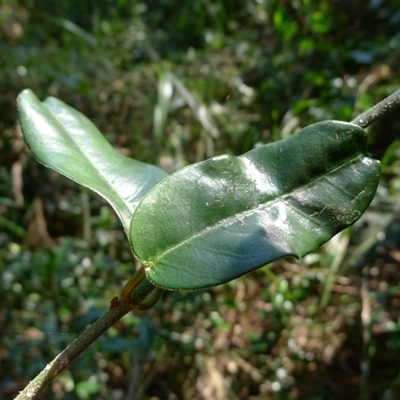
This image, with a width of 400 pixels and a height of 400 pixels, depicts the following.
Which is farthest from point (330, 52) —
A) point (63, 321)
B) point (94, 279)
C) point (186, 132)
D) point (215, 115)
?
point (63, 321)

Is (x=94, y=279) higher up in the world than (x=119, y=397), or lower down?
higher up

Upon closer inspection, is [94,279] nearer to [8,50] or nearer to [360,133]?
→ [8,50]

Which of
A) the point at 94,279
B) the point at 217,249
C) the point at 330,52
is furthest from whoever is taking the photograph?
the point at 330,52

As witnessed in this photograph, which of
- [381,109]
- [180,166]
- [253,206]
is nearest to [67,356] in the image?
[253,206]

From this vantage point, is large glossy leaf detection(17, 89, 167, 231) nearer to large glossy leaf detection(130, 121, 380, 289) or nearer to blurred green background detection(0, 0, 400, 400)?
large glossy leaf detection(130, 121, 380, 289)

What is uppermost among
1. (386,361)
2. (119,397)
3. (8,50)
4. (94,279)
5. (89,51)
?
(8,50)

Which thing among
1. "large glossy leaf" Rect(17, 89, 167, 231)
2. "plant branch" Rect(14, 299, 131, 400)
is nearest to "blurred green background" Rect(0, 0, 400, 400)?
"large glossy leaf" Rect(17, 89, 167, 231)

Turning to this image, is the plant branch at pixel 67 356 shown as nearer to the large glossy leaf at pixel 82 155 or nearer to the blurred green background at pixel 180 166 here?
the large glossy leaf at pixel 82 155

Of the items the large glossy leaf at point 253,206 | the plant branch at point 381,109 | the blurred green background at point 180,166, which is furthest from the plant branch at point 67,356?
the blurred green background at point 180,166
